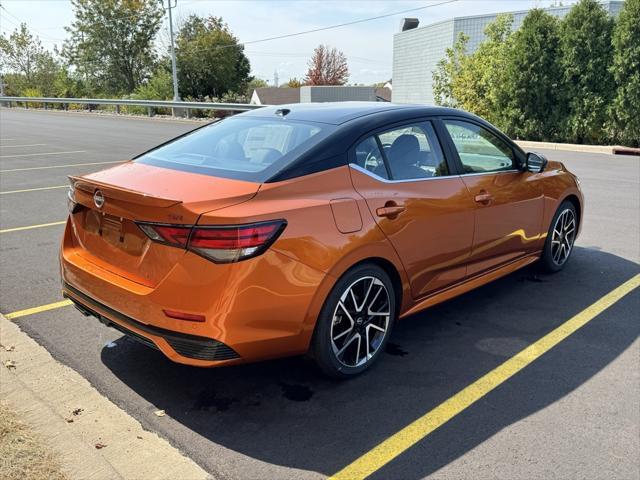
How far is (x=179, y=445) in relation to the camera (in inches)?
114

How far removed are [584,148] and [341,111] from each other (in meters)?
15.3

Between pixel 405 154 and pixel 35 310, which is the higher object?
pixel 405 154

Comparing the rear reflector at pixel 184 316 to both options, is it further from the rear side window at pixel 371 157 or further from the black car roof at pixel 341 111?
the black car roof at pixel 341 111

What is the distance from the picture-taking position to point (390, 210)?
358 centimetres

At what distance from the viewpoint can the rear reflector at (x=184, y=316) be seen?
2904 millimetres

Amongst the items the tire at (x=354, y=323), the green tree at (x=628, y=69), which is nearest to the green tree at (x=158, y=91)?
the green tree at (x=628, y=69)

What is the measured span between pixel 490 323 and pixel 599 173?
9.27 metres

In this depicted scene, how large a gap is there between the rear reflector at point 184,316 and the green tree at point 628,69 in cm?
1768

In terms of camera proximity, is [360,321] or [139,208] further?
[360,321]

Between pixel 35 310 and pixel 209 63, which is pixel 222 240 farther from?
pixel 209 63

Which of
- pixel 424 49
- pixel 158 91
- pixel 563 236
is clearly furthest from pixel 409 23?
pixel 563 236

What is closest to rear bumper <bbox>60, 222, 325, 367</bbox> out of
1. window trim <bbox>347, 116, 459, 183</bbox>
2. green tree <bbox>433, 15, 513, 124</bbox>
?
window trim <bbox>347, 116, 459, 183</bbox>

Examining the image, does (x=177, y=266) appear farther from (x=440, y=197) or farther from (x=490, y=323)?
(x=490, y=323)

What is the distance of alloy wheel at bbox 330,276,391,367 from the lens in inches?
136
